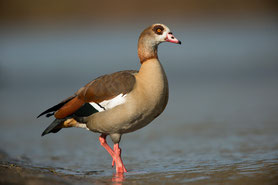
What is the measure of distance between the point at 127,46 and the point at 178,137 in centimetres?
1504

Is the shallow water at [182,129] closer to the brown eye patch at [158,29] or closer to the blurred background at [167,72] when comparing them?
the blurred background at [167,72]

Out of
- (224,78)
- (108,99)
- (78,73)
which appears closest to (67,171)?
(108,99)

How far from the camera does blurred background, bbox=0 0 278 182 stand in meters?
7.01

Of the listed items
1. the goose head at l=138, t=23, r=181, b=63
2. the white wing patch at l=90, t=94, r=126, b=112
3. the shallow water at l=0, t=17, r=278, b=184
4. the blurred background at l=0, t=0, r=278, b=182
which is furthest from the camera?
the blurred background at l=0, t=0, r=278, b=182

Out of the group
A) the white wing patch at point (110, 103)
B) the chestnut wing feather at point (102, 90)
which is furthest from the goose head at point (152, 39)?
the white wing patch at point (110, 103)

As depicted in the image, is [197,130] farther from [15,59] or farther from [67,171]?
[15,59]

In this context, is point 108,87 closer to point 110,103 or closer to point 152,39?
point 110,103

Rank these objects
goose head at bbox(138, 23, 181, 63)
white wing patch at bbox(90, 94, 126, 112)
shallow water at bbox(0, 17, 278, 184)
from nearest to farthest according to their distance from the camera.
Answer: shallow water at bbox(0, 17, 278, 184) → white wing patch at bbox(90, 94, 126, 112) → goose head at bbox(138, 23, 181, 63)

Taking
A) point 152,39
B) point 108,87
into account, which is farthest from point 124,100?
point 152,39

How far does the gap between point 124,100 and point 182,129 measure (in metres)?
3.19

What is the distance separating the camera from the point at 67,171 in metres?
5.84

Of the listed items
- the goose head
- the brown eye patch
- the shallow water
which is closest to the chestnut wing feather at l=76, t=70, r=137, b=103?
the goose head

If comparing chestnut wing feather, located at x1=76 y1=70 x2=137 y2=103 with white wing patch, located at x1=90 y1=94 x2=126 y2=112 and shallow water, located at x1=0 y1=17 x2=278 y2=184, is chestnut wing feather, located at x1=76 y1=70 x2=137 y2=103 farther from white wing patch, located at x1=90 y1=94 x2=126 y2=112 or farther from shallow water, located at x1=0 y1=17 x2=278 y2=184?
shallow water, located at x1=0 y1=17 x2=278 y2=184

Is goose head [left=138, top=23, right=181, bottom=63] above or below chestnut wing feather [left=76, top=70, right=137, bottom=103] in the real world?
above
